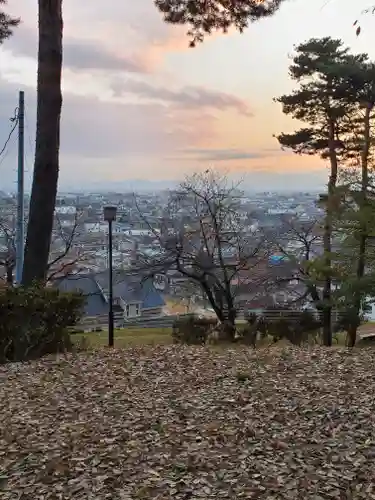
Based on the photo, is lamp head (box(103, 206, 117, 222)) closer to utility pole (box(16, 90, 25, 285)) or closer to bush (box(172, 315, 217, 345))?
utility pole (box(16, 90, 25, 285))

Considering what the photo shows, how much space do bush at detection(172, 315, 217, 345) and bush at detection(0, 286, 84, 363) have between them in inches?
141

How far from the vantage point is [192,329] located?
31.1 feet

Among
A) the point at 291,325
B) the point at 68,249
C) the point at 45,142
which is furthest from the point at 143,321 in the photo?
the point at 45,142

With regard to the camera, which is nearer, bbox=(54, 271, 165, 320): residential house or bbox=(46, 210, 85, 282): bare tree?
bbox=(46, 210, 85, 282): bare tree

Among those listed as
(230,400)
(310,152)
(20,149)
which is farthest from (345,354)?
(310,152)

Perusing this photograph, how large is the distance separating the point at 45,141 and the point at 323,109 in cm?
957

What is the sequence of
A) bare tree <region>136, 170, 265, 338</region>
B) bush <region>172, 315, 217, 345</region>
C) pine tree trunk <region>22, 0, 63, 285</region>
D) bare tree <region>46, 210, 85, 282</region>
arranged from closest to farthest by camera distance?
1. pine tree trunk <region>22, 0, 63, 285</region>
2. bush <region>172, 315, 217, 345</region>
3. bare tree <region>46, 210, 85, 282</region>
4. bare tree <region>136, 170, 265, 338</region>

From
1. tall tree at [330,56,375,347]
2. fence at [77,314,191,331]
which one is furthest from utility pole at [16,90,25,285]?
tall tree at [330,56,375,347]

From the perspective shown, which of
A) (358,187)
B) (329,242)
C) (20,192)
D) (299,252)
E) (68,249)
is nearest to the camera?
(20,192)

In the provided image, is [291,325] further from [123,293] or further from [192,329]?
[123,293]

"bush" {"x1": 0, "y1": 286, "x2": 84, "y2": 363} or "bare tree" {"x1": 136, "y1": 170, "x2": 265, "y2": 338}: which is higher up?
"bare tree" {"x1": 136, "y1": 170, "x2": 265, "y2": 338}

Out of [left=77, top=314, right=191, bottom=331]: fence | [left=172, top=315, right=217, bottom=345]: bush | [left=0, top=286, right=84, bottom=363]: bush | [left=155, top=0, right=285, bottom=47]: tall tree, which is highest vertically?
[left=155, top=0, right=285, bottom=47]: tall tree

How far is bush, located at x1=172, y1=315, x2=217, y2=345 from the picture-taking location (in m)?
9.18

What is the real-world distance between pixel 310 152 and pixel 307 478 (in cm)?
1356
